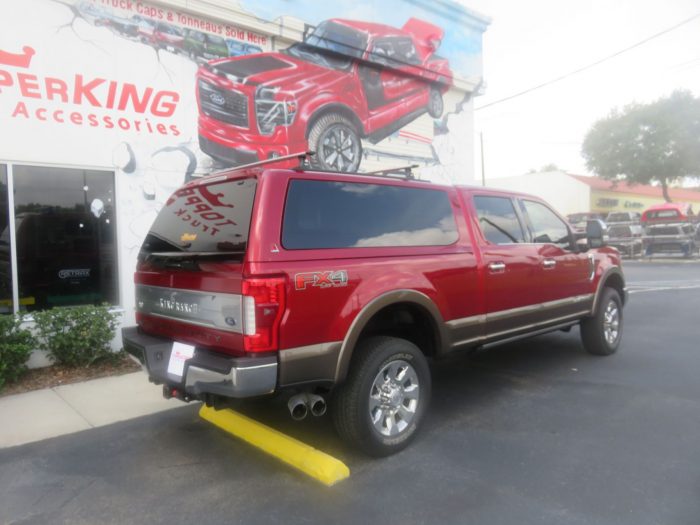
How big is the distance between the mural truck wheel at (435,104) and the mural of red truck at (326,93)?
2cm

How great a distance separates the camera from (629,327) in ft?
26.9

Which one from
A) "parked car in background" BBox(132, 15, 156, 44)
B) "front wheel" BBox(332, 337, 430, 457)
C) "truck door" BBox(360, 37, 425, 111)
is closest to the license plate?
"front wheel" BBox(332, 337, 430, 457)

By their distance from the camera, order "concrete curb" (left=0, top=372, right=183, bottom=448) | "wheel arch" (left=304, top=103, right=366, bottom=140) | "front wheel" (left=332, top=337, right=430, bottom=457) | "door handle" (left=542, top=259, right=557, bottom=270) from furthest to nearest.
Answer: "wheel arch" (left=304, top=103, right=366, bottom=140) < "door handle" (left=542, top=259, right=557, bottom=270) < "concrete curb" (left=0, top=372, right=183, bottom=448) < "front wheel" (left=332, top=337, right=430, bottom=457)

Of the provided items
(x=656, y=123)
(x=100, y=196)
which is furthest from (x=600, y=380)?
(x=656, y=123)

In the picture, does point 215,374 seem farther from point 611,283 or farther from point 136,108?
point 611,283

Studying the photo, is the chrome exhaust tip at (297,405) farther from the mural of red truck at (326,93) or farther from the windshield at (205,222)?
the mural of red truck at (326,93)

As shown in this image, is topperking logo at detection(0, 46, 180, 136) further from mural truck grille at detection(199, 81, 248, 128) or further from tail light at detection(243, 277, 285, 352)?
tail light at detection(243, 277, 285, 352)

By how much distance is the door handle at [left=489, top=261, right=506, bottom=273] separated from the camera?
4.58 metres

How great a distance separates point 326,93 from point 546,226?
16.2 ft

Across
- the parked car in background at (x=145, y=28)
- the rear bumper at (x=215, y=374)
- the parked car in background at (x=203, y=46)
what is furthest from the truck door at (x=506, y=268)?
the parked car in background at (x=145, y=28)

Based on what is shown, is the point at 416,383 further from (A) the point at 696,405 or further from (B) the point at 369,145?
(B) the point at 369,145

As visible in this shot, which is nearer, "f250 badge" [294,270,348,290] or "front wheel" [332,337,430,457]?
"f250 badge" [294,270,348,290]

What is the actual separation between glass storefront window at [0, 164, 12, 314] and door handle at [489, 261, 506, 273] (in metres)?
5.22

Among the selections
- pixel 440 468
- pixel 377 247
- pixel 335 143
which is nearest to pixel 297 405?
pixel 440 468
